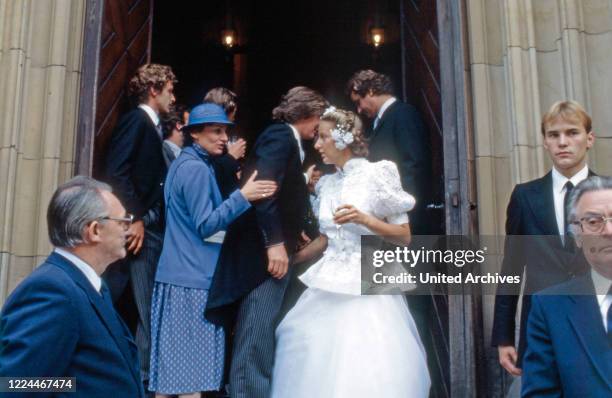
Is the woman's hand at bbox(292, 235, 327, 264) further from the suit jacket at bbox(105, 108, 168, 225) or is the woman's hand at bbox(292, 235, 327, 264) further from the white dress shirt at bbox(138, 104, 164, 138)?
the white dress shirt at bbox(138, 104, 164, 138)

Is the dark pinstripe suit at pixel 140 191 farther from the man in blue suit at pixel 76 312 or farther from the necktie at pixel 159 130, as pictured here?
the man in blue suit at pixel 76 312

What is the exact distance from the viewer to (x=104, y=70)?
5.57m

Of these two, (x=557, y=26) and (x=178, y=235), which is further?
(x=557, y=26)

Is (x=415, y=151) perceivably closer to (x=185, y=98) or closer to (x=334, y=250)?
(x=334, y=250)

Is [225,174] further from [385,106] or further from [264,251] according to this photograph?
[385,106]

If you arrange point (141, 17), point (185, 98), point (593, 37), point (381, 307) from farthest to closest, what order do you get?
point (185, 98), point (141, 17), point (593, 37), point (381, 307)

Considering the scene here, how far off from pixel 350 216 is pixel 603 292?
5.85 ft

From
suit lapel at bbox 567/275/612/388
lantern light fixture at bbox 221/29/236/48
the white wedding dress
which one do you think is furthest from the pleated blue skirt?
lantern light fixture at bbox 221/29/236/48

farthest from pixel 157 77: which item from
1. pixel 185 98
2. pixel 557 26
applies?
pixel 185 98

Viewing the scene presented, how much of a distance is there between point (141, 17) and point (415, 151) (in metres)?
2.53

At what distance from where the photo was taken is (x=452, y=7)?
5.56 metres

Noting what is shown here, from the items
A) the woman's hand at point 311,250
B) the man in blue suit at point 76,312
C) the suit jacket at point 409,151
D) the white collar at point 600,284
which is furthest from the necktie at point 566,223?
the man in blue suit at point 76,312

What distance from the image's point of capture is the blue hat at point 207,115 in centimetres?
516

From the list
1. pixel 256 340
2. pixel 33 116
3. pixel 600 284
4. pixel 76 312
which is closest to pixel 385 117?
pixel 256 340
